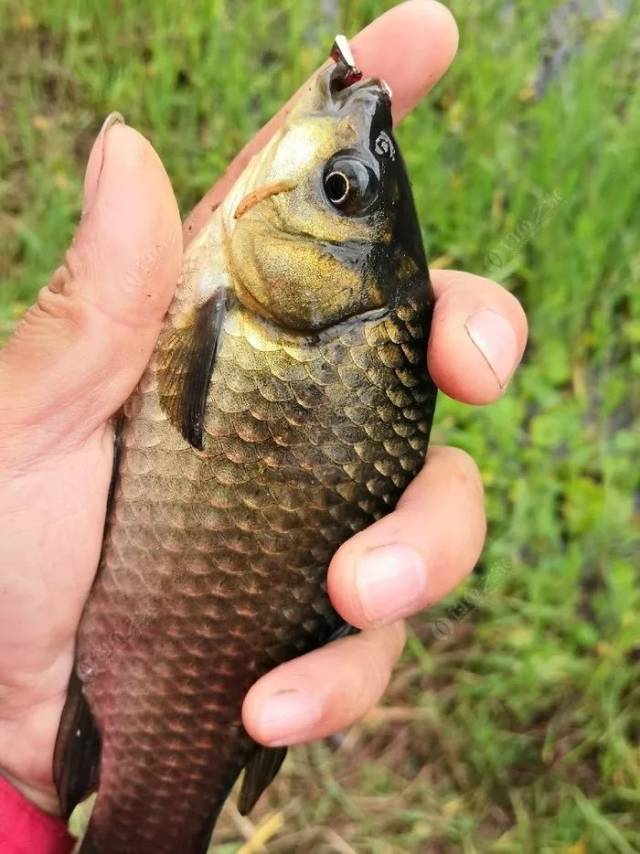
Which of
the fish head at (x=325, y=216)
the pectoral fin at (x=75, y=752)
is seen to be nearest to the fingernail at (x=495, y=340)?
the fish head at (x=325, y=216)

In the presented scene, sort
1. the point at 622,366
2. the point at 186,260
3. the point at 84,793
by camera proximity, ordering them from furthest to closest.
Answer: the point at 622,366, the point at 84,793, the point at 186,260

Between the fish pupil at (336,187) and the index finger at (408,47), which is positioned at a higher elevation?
the index finger at (408,47)

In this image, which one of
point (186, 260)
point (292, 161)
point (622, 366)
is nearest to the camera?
point (292, 161)

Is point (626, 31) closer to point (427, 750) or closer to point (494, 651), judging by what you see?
point (494, 651)

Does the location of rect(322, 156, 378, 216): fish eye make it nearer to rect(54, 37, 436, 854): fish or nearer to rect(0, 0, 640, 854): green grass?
rect(54, 37, 436, 854): fish

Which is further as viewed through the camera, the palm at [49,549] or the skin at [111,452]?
the palm at [49,549]

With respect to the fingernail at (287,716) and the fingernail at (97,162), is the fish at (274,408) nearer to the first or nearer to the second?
the fingernail at (287,716)

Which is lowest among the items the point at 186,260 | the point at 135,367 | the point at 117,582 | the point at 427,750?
the point at 427,750

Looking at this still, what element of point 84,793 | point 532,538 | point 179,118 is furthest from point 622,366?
point 84,793
